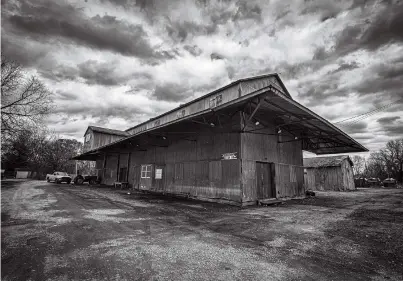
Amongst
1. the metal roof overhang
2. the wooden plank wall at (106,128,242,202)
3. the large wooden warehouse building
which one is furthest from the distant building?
the wooden plank wall at (106,128,242,202)

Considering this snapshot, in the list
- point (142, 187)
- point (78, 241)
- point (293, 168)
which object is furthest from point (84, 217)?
point (293, 168)

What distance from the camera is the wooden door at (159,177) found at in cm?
1708

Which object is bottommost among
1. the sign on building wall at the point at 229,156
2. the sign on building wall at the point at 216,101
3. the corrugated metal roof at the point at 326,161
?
the sign on building wall at the point at 229,156

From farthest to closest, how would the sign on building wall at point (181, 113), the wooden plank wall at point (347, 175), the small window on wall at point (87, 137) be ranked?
the small window on wall at point (87, 137), the wooden plank wall at point (347, 175), the sign on building wall at point (181, 113)

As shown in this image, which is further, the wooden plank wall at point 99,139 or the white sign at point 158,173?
the wooden plank wall at point 99,139

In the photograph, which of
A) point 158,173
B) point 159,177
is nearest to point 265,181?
point 159,177

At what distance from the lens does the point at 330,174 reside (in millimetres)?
29516

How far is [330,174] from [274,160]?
69.1ft

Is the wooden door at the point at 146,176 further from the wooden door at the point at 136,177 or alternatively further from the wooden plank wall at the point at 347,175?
the wooden plank wall at the point at 347,175

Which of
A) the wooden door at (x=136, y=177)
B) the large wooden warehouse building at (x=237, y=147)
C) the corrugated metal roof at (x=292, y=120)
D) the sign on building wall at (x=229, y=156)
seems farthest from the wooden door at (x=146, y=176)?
the sign on building wall at (x=229, y=156)

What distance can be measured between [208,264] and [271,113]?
1106 centimetres

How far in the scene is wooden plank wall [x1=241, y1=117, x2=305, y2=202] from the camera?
11555 millimetres

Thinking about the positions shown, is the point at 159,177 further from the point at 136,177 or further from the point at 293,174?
the point at 293,174

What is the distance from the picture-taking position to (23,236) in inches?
190
